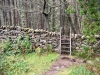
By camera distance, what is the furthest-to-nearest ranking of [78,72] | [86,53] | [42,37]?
[42,37] < [86,53] < [78,72]

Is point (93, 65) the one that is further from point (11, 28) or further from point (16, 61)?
point (11, 28)

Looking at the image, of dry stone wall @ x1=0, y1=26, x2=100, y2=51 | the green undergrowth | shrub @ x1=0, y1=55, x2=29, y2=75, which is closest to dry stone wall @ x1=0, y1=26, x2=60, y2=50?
dry stone wall @ x1=0, y1=26, x2=100, y2=51

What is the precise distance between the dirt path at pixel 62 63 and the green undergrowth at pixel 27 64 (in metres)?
0.24

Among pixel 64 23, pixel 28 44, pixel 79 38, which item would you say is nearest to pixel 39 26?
pixel 64 23

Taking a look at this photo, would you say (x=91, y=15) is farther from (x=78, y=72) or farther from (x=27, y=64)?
(x=27, y=64)

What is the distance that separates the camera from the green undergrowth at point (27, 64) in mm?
7680

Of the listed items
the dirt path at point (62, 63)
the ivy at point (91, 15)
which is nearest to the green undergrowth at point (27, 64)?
the dirt path at point (62, 63)

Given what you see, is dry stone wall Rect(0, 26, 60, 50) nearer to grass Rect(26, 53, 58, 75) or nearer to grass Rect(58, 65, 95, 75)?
grass Rect(26, 53, 58, 75)

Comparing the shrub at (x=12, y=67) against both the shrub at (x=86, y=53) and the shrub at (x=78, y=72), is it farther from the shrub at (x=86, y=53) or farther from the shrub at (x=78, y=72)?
the shrub at (x=86, y=53)

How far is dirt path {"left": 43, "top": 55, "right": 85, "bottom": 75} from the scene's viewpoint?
7.58 metres

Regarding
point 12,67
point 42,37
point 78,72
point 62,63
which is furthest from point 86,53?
point 12,67

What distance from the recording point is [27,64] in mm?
8438

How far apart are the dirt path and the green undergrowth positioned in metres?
0.24

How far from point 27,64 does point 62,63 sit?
64.6 inches
